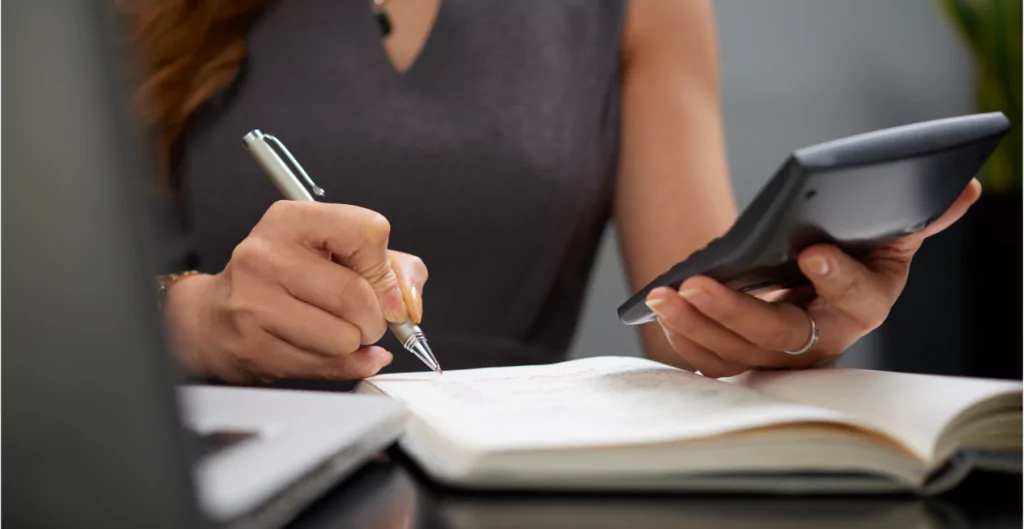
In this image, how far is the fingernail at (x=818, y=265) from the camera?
36 cm

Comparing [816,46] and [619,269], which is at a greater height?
[816,46]

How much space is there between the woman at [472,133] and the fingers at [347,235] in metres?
0.28

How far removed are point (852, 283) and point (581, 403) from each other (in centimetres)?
17

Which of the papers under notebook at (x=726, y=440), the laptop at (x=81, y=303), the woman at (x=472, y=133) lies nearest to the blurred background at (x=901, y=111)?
the woman at (x=472, y=133)

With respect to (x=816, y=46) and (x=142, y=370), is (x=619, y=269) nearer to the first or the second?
(x=816, y=46)

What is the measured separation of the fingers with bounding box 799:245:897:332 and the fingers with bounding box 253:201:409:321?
21 centimetres

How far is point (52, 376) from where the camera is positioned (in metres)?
0.15

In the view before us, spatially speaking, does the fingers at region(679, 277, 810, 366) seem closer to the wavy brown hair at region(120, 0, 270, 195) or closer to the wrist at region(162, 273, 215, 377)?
the wrist at region(162, 273, 215, 377)

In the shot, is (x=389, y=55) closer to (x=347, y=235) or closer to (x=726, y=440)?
(x=347, y=235)

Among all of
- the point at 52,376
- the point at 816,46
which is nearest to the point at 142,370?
the point at 52,376

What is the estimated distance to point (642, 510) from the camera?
0.23m

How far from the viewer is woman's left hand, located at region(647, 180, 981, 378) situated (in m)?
0.38

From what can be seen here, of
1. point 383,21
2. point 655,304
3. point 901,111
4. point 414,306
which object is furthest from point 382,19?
point 901,111

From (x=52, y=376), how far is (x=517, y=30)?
0.75 m
